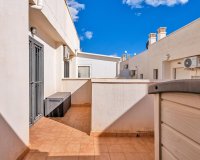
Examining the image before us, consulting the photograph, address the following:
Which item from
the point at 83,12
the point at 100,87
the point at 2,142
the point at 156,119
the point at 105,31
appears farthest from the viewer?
the point at 105,31

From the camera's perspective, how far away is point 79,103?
666cm

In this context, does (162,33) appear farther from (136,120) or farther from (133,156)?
(133,156)

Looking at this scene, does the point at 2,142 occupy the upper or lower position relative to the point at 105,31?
lower

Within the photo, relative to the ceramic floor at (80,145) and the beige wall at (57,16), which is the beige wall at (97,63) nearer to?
the beige wall at (57,16)

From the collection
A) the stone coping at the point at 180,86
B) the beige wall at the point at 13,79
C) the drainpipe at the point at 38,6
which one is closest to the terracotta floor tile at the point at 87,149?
the beige wall at the point at 13,79

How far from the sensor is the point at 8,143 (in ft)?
7.04

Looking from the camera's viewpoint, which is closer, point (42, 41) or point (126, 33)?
point (42, 41)

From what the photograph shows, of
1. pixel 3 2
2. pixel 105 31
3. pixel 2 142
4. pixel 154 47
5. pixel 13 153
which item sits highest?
pixel 105 31

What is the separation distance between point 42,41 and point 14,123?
10.2 ft

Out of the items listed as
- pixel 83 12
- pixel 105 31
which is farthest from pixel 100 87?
pixel 105 31

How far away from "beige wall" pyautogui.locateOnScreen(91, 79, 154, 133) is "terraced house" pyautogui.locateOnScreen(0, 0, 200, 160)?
0.07 ft

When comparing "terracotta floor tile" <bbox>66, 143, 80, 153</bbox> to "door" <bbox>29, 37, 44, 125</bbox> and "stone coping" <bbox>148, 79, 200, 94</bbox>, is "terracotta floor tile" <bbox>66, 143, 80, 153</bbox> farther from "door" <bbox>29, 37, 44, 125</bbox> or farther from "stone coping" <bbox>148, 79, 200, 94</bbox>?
"stone coping" <bbox>148, 79, 200, 94</bbox>

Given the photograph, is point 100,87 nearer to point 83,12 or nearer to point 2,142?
point 2,142

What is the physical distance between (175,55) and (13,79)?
6.14 m
